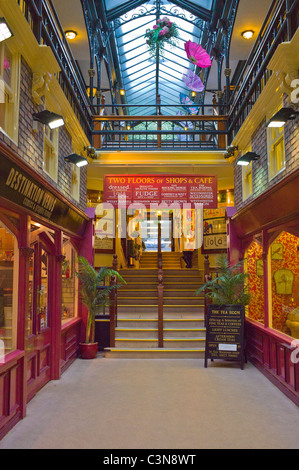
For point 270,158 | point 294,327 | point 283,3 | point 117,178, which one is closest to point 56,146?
point 117,178

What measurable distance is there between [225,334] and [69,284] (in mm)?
3468

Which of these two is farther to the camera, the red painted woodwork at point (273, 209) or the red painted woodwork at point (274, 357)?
the red painted woodwork at point (274, 357)

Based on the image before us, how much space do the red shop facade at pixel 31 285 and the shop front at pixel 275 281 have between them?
3.49 metres

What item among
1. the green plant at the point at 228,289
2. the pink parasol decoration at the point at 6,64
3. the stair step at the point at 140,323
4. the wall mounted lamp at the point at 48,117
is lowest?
the stair step at the point at 140,323

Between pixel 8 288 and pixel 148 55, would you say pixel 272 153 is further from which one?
pixel 148 55

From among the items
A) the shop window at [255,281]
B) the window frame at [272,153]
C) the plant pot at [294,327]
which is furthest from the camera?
the shop window at [255,281]

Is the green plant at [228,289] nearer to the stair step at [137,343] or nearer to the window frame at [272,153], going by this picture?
the stair step at [137,343]

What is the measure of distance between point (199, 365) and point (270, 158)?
439cm

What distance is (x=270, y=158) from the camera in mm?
6836

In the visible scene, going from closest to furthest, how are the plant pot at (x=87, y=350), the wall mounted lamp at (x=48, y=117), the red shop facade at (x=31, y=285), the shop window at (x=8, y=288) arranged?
the red shop facade at (x=31, y=285)
the shop window at (x=8, y=288)
the wall mounted lamp at (x=48, y=117)
the plant pot at (x=87, y=350)

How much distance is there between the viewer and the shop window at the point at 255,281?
25.6 ft

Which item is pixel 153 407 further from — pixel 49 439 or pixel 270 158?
pixel 270 158

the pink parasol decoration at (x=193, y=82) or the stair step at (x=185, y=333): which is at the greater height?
the pink parasol decoration at (x=193, y=82)

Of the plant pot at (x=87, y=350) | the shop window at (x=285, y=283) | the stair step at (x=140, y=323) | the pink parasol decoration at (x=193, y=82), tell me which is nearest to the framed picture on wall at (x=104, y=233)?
the stair step at (x=140, y=323)
